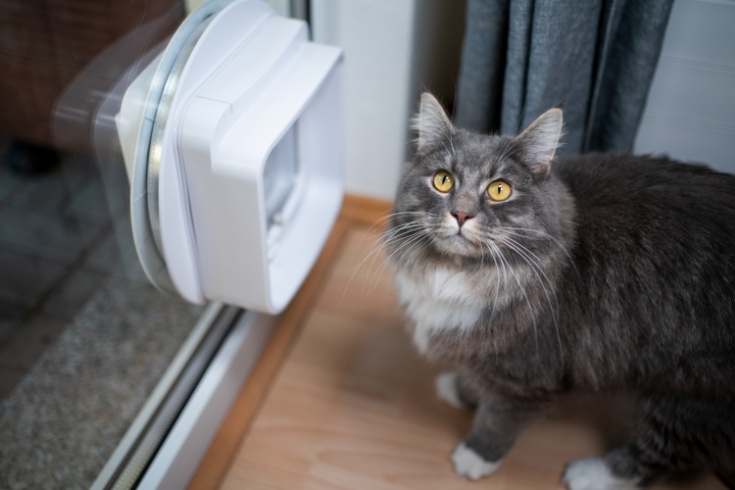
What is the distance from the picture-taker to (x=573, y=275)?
1.06 meters

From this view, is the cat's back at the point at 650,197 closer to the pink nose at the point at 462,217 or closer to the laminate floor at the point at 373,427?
the pink nose at the point at 462,217

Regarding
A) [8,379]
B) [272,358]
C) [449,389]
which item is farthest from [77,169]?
[449,389]

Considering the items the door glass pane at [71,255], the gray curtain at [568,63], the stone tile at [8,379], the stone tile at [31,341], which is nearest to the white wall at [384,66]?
the gray curtain at [568,63]

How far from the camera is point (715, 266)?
39.4 inches

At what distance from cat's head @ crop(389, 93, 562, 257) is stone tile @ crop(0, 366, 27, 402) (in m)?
0.76

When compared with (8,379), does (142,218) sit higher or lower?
higher

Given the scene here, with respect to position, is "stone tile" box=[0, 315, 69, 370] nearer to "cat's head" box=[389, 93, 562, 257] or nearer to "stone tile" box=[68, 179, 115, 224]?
"stone tile" box=[68, 179, 115, 224]

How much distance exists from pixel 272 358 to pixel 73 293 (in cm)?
44

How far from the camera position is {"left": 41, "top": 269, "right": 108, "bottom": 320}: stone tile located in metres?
1.35

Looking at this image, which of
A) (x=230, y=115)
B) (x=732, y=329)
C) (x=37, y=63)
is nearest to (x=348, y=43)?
(x=230, y=115)

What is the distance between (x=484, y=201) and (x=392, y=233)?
17cm

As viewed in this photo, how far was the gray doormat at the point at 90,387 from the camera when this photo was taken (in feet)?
3.92

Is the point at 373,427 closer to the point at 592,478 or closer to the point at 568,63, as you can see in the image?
the point at 592,478

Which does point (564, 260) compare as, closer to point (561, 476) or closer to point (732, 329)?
point (732, 329)
